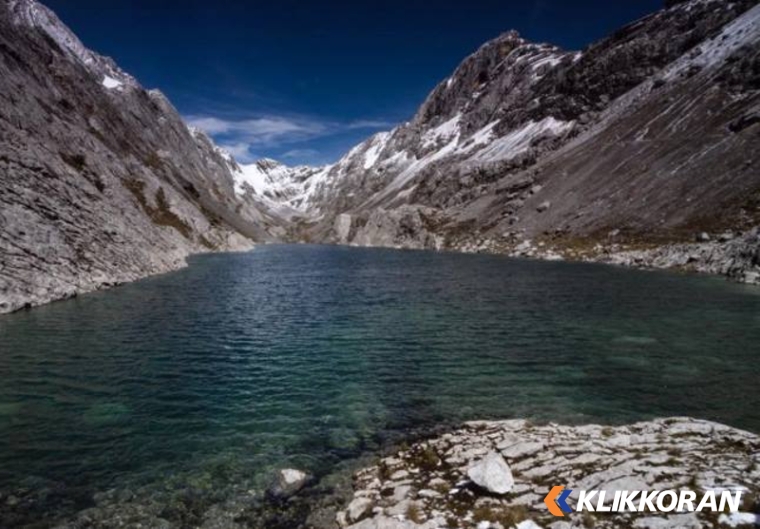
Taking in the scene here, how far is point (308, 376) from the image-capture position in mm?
25750

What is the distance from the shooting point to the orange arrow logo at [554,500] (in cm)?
1204

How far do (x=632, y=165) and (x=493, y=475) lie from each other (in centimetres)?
11517

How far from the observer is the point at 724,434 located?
51.0ft

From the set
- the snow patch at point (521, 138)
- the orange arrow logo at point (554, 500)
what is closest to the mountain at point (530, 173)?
the snow patch at point (521, 138)

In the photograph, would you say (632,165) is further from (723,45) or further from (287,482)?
(287,482)

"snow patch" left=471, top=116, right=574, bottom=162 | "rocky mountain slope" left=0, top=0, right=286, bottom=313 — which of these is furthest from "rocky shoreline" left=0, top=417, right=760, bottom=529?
"snow patch" left=471, top=116, right=574, bottom=162

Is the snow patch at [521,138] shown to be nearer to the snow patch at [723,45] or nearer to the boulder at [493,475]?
the snow patch at [723,45]

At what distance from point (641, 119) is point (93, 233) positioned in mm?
129380

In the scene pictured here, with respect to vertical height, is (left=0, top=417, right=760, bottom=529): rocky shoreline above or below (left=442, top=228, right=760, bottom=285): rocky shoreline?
below

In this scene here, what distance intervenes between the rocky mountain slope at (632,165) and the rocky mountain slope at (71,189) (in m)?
75.8

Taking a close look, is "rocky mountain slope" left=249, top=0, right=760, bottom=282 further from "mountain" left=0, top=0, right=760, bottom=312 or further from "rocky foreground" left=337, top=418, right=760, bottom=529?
"rocky foreground" left=337, top=418, right=760, bottom=529
